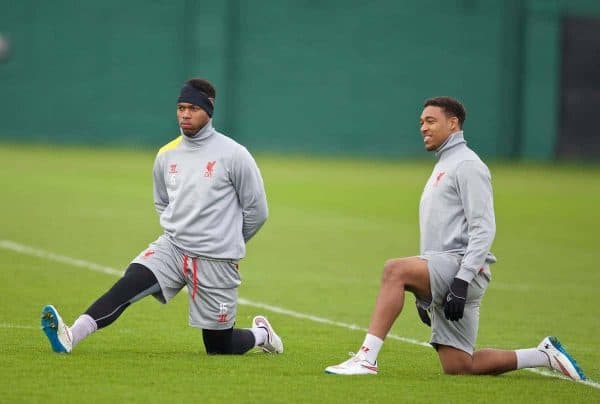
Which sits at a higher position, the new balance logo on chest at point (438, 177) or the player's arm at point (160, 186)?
the new balance logo on chest at point (438, 177)

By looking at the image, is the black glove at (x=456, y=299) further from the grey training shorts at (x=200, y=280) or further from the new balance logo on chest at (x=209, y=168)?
the new balance logo on chest at (x=209, y=168)

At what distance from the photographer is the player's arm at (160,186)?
32.8 feet

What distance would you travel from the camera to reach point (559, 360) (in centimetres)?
940

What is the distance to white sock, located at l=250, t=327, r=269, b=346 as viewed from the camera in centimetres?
1011

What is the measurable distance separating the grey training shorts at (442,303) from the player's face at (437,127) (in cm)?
78

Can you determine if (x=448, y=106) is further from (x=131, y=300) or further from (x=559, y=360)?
(x=131, y=300)

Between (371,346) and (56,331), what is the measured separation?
219 centimetres

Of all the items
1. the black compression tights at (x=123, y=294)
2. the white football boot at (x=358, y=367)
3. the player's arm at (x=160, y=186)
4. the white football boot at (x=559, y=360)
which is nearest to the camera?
the white football boot at (x=358, y=367)

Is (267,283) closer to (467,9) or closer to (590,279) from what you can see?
(590,279)

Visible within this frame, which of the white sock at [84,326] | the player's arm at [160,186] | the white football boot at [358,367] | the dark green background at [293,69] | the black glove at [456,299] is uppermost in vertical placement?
the player's arm at [160,186]

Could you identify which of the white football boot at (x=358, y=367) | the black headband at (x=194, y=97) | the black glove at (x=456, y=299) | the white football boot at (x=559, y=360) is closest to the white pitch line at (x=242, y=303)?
the white football boot at (x=559, y=360)

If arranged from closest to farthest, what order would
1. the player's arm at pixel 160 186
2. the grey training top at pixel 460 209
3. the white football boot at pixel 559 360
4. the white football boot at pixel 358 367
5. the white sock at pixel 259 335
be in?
1. the grey training top at pixel 460 209
2. the white football boot at pixel 358 367
3. the white football boot at pixel 559 360
4. the player's arm at pixel 160 186
5. the white sock at pixel 259 335

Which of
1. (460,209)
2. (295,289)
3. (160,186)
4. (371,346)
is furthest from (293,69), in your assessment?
(371,346)

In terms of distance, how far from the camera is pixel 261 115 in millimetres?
41375
